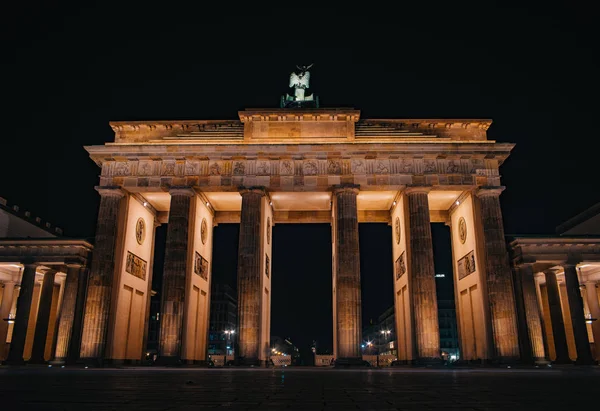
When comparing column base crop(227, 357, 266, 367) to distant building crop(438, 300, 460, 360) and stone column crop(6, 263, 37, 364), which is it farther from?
distant building crop(438, 300, 460, 360)

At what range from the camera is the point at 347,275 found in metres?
29.4

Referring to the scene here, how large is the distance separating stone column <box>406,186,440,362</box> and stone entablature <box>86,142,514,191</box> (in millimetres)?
1700

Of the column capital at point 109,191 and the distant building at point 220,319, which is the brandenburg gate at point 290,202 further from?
the distant building at point 220,319

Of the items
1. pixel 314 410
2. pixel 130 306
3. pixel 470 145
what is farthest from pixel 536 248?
pixel 314 410

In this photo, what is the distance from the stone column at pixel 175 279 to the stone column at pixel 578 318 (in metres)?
24.7

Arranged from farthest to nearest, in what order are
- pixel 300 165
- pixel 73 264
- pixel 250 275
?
pixel 300 165 < pixel 73 264 < pixel 250 275

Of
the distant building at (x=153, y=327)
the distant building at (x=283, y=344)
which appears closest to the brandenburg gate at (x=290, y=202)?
the distant building at (x=153, y=327)

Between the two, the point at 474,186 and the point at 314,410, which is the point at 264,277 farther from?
the point at 314,410

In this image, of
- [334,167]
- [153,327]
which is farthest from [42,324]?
[153,327]

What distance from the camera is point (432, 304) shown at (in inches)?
1133

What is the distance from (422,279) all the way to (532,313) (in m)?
7.57

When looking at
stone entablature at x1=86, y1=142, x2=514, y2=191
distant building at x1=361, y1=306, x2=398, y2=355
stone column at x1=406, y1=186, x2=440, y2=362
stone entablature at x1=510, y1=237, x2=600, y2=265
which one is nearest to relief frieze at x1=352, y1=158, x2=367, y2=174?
stone entablature at x1=86, y1=142, x2=514, y2=191

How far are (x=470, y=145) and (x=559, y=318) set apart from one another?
12672 millimetres

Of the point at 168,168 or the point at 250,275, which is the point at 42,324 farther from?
the point at 250,275
